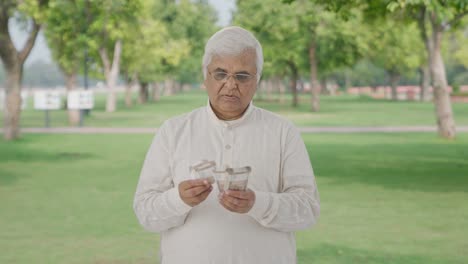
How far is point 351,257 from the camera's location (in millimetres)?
8547

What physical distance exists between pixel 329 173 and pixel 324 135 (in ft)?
35.9

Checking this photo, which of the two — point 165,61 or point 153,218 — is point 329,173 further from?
point 165,61

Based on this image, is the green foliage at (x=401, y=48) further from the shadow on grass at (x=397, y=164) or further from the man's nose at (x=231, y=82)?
the man's nose at (x=231, y=82)

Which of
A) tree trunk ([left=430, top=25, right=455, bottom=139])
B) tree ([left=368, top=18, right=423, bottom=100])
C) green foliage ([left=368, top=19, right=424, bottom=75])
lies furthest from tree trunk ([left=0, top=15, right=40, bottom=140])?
green foliage ([left=368, top=19, right=424, bottom=75])

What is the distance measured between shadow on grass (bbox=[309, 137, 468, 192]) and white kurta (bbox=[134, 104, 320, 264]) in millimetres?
10750

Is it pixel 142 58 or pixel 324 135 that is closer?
pixel 324 135

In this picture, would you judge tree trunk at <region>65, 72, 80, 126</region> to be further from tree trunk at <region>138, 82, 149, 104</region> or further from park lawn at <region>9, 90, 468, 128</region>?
tree trunk at <region>138, 82, 149, 104</region>

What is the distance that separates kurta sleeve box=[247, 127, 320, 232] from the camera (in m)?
3.52

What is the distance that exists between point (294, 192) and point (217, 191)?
0.34 m

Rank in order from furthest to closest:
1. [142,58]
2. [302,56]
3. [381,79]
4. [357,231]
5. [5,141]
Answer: [381,79] → [142,58] → [302,56] → [5,141] → [357,231]

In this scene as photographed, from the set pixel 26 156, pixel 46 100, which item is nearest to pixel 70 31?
pixel 46 100

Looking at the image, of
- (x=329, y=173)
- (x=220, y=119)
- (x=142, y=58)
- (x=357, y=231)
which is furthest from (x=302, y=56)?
(x=220, y=119)

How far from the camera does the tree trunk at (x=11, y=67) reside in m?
24.9

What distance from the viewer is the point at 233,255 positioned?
357cm
